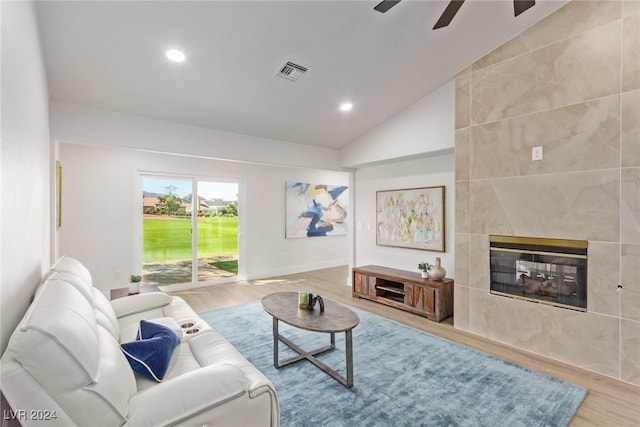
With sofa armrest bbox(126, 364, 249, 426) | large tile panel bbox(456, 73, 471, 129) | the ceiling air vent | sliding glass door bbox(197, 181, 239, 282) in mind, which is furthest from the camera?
sliding glass door bbox(197, 181, 239, 282)

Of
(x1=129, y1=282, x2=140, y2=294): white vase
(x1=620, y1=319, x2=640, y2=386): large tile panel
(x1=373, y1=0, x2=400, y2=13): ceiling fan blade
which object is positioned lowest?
(x1=620, y1=319, x2=640, y2=386): large tile panel

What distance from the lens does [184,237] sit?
5379mm

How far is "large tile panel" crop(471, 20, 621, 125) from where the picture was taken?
2.54 metres

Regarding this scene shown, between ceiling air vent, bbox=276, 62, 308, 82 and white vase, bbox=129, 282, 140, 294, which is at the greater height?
ceiling air vent, bbox=276, 62, 308, 82

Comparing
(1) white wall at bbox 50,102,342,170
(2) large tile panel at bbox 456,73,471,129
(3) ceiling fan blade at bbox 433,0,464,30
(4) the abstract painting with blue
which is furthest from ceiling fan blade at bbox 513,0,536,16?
(4) the abstract painting with blue

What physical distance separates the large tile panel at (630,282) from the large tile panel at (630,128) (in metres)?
0.70

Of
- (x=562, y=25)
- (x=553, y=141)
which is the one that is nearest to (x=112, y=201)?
(x=553, y=141)

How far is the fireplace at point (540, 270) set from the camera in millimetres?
2713

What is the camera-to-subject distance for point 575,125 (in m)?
2.69

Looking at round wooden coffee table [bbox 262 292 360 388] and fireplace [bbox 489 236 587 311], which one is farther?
fireplace [bbox 489 236 587 311]

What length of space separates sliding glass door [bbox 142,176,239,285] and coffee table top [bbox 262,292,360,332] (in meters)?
3.08

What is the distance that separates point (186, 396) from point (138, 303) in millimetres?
1745

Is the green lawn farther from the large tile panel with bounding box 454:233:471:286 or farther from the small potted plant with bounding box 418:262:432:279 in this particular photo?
the large tile panel with bounding box 454:233:471:286

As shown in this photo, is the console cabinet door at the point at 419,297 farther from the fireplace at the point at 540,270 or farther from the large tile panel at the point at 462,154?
the large tile panel at the point at 462,154
